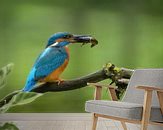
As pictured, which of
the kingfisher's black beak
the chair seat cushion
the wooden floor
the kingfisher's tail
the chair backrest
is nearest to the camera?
the chair seat cushion

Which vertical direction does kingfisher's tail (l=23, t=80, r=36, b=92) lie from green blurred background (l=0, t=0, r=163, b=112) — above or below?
below

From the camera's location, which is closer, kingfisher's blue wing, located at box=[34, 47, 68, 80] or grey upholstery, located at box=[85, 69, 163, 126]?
grey upholstery, located at box=[85, 69, 163, 126]

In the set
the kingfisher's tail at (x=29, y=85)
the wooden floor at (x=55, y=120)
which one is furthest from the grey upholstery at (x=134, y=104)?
the kingfisher's tail at (x=29, y=85)

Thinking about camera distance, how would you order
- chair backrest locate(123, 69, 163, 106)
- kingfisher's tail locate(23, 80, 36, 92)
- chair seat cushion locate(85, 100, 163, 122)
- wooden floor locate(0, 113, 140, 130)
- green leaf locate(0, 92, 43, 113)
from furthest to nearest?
kingfisher's tail locate(23, 80, 36, 92) → wooden floor locate(0, 113, 140, 130) → chair backrest locate(123, 69, 163, 106) → chair seat cushion locate(85, 100, 163, 122) → green leaf locate(0, 92, 43, 113)

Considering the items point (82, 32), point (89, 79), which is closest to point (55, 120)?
point (89, 79)

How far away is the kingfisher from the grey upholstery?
1839 mm

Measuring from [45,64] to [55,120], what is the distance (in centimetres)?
94

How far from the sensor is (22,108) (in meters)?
4.84

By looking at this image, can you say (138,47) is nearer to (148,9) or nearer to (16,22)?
(148,9)

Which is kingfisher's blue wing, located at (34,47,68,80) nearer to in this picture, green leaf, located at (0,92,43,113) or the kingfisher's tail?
the kingfisher's tail

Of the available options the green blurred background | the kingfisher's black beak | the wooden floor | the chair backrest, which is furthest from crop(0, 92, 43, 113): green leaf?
the kingfisher's black beak

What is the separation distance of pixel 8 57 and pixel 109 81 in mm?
1743

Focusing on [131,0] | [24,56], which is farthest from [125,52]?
[24,56]

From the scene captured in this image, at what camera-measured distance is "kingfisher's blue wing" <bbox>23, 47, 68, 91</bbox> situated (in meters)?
4.94
